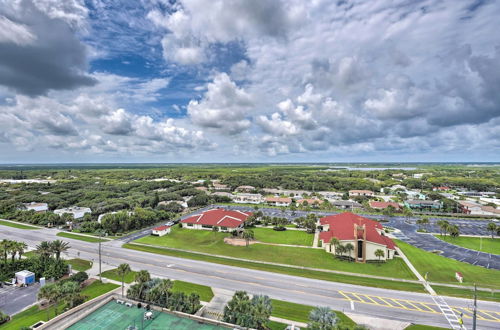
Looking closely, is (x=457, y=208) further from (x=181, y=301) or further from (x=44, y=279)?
(x=44, y=279)

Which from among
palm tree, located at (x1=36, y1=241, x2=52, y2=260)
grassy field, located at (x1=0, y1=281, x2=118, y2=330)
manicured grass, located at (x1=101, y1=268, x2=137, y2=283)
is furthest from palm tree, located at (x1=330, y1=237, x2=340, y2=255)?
palm tree, located at (x1=36, y1=241, x2=52, y2=260)

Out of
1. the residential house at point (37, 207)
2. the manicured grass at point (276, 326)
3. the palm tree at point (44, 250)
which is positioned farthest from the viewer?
the residential house at point (37, 207)

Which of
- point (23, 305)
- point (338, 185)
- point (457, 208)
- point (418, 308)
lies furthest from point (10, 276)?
point (338, 185)

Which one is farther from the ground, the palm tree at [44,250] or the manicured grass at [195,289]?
the palm tree at [44,250]

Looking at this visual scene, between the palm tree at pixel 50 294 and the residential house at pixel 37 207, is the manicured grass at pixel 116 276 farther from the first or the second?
the residential house at pixel 37 207

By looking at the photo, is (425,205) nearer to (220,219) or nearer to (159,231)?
(220,219)

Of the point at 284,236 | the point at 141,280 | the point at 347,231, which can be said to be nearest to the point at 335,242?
the point at 347,231

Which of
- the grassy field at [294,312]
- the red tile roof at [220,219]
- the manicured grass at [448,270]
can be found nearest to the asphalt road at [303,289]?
the grassy field at [294,312]
